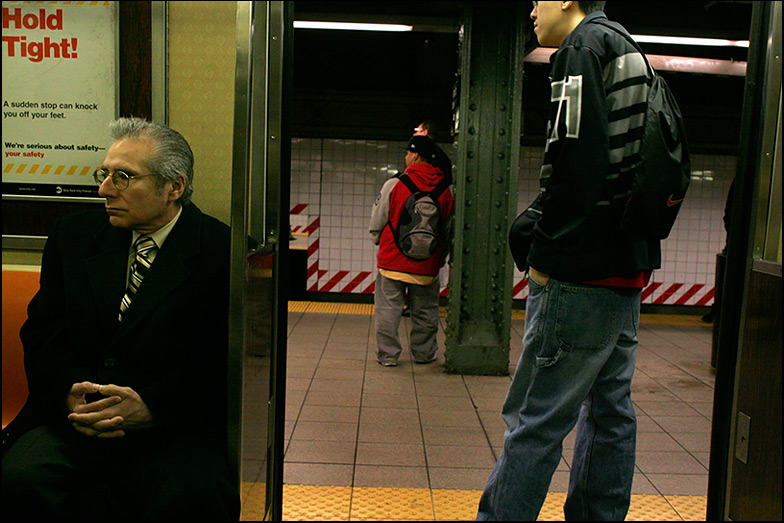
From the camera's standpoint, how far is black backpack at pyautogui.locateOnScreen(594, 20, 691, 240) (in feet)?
5.72

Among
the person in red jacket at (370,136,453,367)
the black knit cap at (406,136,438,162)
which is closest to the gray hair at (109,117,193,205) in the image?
the person in red jacket at (370,136,453,367)

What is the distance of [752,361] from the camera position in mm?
1862

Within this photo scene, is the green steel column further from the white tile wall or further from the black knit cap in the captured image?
the white tile wall

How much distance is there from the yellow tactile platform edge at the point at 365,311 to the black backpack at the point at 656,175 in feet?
19.2

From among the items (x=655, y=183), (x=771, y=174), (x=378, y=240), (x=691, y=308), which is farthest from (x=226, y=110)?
(x=691, y=308)

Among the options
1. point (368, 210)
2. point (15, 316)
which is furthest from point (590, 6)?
point (368, 210)

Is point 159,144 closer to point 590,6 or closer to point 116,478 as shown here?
point 116,478

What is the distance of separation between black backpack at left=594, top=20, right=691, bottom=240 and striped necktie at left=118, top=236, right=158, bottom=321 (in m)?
1.40

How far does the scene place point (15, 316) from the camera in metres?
2.16

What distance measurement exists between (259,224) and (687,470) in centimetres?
242

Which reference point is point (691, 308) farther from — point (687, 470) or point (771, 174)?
point (771, 174)

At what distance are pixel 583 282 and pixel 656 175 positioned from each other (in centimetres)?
36

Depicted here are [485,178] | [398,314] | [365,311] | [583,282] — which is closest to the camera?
[583,282]

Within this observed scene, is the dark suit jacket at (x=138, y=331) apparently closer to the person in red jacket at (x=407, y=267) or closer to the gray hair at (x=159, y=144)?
the gray hair at (x=159, y=144)
